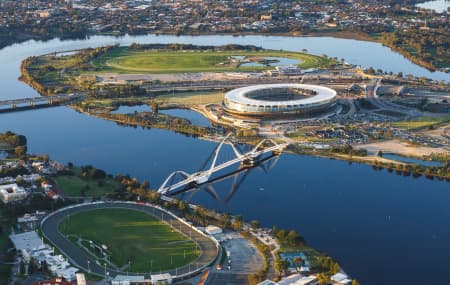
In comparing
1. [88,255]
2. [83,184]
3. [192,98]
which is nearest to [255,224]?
[88,255]

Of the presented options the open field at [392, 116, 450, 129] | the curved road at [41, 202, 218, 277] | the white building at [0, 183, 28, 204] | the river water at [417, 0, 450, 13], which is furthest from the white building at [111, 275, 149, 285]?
the river water at [417, 0, 450, 13]

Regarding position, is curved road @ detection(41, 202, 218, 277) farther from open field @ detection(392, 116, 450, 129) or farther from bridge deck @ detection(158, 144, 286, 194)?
open field @ detection(392, 116, 450, 129)

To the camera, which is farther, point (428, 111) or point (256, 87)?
point (256, 87)

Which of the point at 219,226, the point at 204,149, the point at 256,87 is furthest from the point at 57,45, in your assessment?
the point at 219,226

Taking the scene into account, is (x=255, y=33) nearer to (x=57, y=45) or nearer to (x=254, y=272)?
(x=57, y=45)

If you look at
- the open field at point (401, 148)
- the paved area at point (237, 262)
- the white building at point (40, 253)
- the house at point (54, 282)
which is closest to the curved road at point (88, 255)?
the white building at point (40, 253)

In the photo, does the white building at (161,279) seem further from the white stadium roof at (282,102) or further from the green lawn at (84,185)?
the white stadium roof at (282,102)

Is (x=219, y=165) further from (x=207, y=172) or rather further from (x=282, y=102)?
(x=282, y=102)
